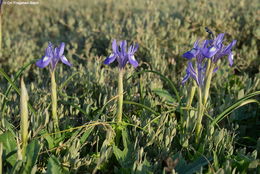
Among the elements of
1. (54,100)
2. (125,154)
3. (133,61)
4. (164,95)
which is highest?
(133,61)

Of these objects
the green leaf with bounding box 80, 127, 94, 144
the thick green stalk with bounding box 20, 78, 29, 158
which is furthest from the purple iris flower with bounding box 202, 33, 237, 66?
the thick green stalk with bounding box 20, 78, 29, 158

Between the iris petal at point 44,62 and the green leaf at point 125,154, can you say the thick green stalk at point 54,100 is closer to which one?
the iris petal at point 44,62

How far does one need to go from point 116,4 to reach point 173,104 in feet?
12.1

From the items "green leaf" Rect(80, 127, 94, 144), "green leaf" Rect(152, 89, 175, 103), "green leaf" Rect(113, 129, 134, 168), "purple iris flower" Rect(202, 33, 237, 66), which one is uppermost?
"purple iris flower" Rect(202, 33, 237, 66)

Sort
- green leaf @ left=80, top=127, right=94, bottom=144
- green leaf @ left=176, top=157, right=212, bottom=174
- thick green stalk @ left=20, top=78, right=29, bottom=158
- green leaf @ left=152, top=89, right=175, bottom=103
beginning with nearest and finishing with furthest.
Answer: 1. thick green stalk @ left=20, top=78, right=29, bottom=158
2. green leaf @ left=176, top=157, right=212, bottom=174
3. green leaf @ left=80, top=127, right=94, bottom=144
4. green leaf @ left=152, top=89, right=175, bottom=103

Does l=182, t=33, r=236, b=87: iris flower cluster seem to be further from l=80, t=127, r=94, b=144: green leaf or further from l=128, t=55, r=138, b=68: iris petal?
l=80, t=127, r=94, b=144: green leaf

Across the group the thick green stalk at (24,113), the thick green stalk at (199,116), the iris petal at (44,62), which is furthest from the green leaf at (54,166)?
the thick green stalk at (199,116)

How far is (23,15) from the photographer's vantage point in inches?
234

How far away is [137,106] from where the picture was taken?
2590 millimetres

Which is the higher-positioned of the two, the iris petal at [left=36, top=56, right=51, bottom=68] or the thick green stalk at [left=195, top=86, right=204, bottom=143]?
the iris petal at [left=36, top=56, right=51, bottom=68]

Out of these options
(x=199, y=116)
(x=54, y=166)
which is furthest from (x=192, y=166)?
(x=54, y=166)

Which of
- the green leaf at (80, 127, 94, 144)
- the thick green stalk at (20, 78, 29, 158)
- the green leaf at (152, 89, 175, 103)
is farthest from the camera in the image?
the green leaf at (152, 89, 175, 103)

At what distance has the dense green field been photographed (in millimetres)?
1874

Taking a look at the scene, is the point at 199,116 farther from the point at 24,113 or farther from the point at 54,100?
the point at 24,113
